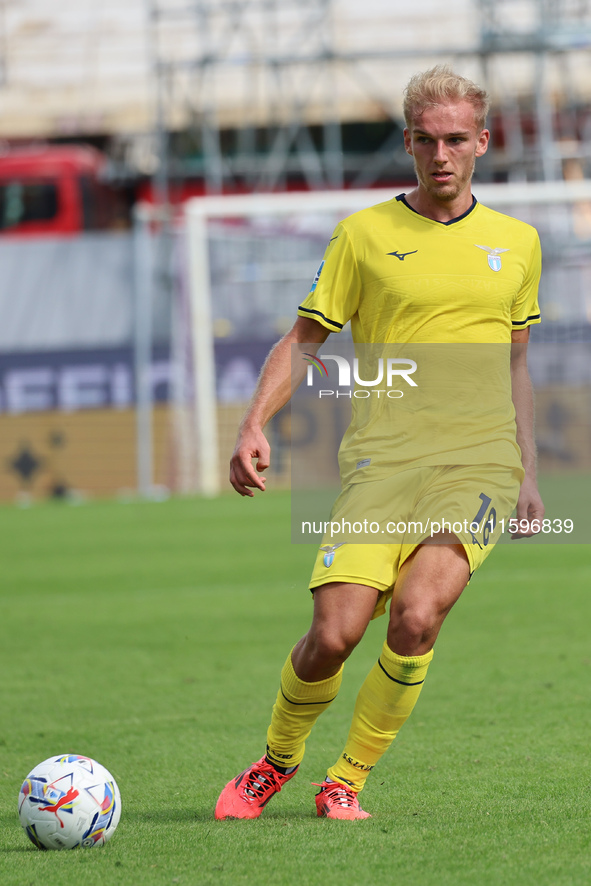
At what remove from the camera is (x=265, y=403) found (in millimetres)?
3438

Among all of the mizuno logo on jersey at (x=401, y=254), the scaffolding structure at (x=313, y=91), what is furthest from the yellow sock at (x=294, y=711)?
the scaffolding structure at (x=313, y=91)

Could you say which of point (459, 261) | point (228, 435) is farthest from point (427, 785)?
point (228, 435)

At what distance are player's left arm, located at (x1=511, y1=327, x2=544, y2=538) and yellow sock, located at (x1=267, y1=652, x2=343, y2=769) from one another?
75 centimetres

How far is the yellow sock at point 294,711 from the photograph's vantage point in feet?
11.6

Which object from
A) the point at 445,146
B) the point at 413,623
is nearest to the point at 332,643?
the point at 413,623

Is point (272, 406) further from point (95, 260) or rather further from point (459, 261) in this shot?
point (95, 260)

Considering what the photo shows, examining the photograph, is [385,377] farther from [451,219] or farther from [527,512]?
[527,512]

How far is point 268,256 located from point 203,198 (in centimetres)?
359

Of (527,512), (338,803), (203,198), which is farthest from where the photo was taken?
(203,198)

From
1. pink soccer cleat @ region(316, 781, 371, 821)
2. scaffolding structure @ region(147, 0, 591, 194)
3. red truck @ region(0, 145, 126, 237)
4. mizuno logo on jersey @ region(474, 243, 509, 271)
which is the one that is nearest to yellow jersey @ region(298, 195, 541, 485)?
mizuno logo on jersey @ region(474, 243, 509, 271)

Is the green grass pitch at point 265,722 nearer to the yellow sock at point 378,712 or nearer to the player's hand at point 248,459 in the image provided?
the yellow sock at point 378,712

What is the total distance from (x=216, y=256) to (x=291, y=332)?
12.4 meters

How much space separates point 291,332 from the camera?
11.7 ft

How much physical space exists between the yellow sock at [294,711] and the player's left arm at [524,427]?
2.45ft
